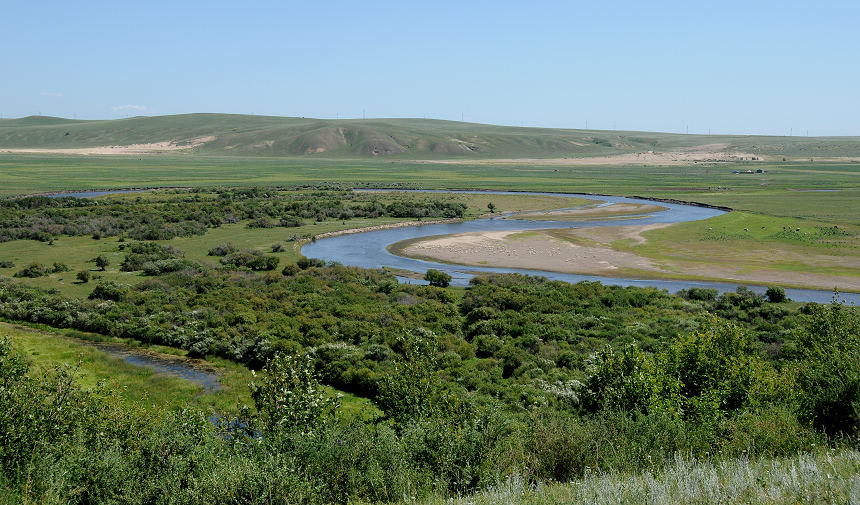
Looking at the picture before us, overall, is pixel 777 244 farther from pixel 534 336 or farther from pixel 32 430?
pixel 32 430

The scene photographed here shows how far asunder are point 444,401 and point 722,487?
10462 millimetres

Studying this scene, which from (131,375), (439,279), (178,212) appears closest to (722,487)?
(131,375)

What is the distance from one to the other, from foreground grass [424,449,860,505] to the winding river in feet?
127

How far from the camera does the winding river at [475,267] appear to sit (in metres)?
54.6

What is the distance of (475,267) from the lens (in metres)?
64.1

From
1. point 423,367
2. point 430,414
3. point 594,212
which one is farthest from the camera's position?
point 594,212

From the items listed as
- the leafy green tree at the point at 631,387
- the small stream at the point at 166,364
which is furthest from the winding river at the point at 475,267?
the leafy green tree at the point at 631,387

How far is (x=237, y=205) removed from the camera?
10512 centimetres

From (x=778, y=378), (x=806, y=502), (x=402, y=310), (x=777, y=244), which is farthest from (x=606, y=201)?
(x=806, y=502)

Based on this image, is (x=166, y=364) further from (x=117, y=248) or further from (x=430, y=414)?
(x=117, y=248)

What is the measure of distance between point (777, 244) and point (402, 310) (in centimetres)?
5083

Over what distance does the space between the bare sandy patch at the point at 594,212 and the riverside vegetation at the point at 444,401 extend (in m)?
52.7

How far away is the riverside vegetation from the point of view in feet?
50.7

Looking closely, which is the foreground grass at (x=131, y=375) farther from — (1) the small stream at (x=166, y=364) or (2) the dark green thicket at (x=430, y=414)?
(2) the dark green thicket at (x=430, y=414)
